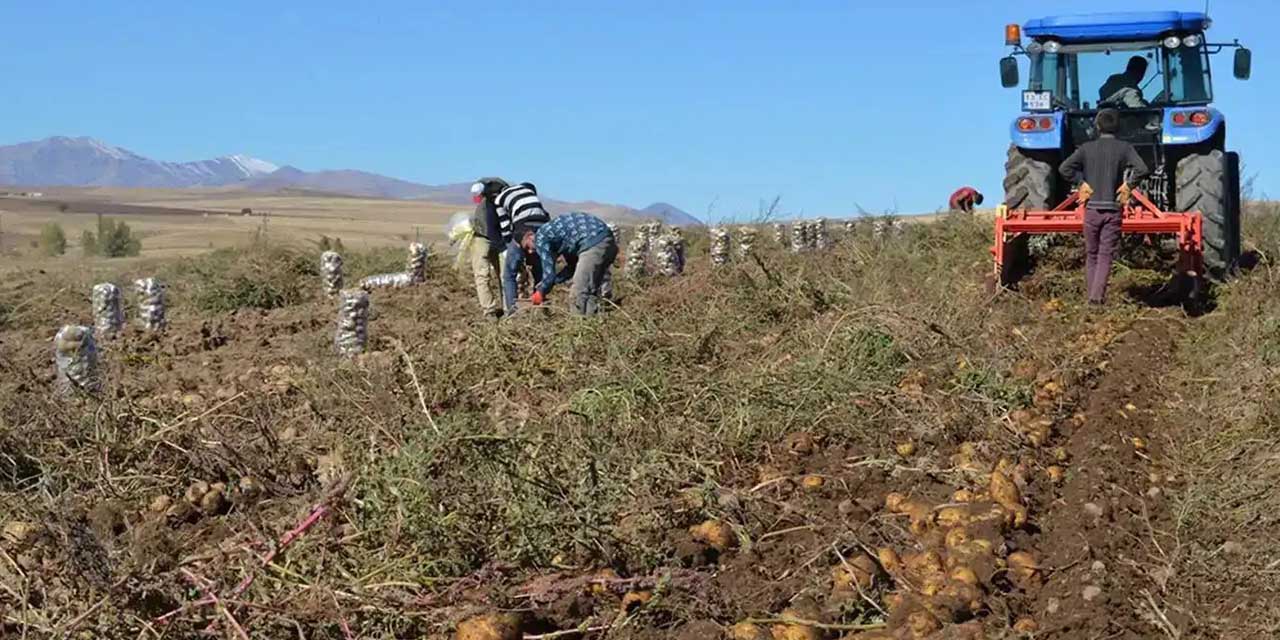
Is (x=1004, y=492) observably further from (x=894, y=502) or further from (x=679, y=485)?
(x=679, y=485)

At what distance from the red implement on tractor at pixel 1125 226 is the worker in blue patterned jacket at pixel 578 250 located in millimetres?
2735

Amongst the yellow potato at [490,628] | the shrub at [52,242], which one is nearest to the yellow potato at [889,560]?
the yellow potato at [490,628]

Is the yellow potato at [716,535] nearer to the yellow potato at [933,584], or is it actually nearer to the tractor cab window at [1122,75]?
the yellow potato at [933,584]

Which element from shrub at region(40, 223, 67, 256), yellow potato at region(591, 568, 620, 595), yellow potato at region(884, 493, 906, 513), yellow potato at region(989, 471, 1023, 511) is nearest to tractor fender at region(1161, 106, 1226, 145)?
yellow potato at region(989, 471, 1023, 511)

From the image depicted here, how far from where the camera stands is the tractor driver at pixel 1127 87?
11062 mm

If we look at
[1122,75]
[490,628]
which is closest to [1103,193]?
[1122,75]

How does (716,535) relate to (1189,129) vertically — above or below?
below

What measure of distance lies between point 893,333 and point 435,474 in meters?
3.07

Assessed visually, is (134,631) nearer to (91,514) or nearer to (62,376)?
(91,514)

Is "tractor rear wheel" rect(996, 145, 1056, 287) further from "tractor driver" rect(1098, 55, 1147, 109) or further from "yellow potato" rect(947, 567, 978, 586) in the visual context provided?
"yellow potato" rect(947, 567, 978, 586)

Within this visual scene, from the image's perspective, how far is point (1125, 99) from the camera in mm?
11055

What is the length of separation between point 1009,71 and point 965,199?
520 cm

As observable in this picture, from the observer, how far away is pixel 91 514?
15.8 ft

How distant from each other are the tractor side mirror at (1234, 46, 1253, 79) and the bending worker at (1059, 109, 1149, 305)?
7.48 feet
